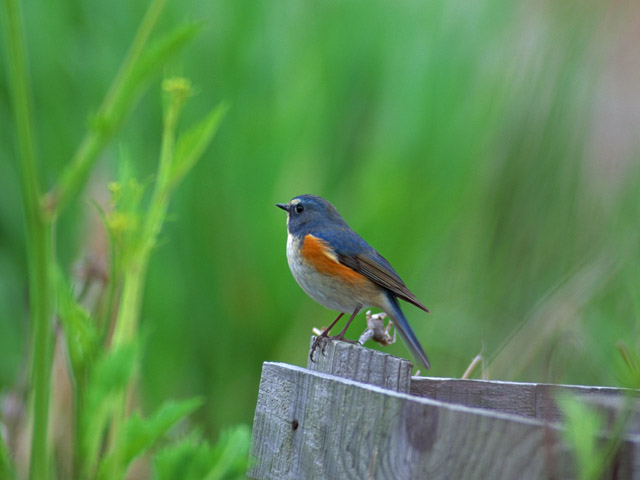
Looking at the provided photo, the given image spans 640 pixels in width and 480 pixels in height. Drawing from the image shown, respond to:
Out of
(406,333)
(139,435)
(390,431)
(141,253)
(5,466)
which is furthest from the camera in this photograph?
(406,333)

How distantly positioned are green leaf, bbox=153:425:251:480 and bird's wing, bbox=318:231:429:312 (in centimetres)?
74

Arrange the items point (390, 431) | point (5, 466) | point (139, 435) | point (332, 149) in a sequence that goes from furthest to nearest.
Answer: point (332, 149), point (139, 435), point (5, 466), point (390, 431)

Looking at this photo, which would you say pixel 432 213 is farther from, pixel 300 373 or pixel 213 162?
pixel 300 373

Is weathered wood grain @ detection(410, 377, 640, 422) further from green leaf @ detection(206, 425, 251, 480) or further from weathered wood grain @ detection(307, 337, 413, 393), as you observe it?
green leaf @ detection(206, 425, 251, 480)

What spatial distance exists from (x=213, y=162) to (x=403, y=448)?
6.87 ft

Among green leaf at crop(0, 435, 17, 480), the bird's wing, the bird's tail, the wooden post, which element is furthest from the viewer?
the bird's wing

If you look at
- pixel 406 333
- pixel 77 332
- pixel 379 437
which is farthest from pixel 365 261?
pixel 379 437

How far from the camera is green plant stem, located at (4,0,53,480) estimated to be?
1092 millimetres

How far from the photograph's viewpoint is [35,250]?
1.10 metres

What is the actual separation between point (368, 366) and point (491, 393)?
26cm

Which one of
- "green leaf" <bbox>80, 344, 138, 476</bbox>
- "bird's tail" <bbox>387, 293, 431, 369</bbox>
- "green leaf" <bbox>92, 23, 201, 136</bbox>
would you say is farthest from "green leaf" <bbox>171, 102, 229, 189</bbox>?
"bird's tail" <bbox>387, 293, 431, 369</bbox>

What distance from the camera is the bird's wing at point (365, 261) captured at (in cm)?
195

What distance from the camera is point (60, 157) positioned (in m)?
3.01

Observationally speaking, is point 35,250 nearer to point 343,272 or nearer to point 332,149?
point 343,272
